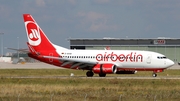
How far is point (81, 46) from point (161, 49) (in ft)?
74.0

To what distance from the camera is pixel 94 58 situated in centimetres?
6700

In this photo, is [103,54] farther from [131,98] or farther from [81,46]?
[81,46]

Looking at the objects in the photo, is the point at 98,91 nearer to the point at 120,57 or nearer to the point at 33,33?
the point at 120,57

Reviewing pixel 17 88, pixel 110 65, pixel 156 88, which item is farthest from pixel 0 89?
pixel 110 65

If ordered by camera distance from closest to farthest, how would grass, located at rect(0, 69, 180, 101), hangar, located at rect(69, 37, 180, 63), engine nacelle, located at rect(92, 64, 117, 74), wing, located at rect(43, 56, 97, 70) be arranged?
grass, located at rect(0, 69, 180, 101) < engine nacelle, located at rect(92, 64, 117, 74) < wing, located at rect(43, 56, 97, 70) < hangar, located at rect(69, 37, 180, 63)

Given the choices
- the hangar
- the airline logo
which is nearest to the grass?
the airline logo

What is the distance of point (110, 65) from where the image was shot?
6444 cm

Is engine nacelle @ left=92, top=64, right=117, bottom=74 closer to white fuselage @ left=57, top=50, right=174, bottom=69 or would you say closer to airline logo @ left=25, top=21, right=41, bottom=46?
white fuselage @ left=57, top=50, right=174, bottom=69

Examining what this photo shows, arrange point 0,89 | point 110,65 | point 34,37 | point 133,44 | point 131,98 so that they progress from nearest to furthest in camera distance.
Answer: point 131,98 → point 0,89 → point 110,65 → point 34,37 → point 133,44

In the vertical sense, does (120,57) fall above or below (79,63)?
above

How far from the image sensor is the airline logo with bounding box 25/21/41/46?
2724 inches

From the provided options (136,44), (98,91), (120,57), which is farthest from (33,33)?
(136,44)

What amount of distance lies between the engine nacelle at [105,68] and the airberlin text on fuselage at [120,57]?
141 centimetres

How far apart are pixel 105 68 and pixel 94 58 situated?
3.60 metres
